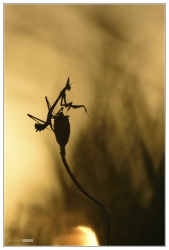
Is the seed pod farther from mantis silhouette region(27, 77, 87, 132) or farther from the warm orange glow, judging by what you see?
the warm orange glow

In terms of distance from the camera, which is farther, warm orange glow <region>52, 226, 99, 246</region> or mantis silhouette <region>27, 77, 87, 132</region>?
warm orange glow <region>52, 226, 99, 246</region>

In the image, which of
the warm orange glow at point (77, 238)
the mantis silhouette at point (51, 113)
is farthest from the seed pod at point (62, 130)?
the warm orange glow at point (77, 238)

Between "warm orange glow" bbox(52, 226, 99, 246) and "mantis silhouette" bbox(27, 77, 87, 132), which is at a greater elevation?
"mantis silhouette" bbox(27, 77, 87, 132)

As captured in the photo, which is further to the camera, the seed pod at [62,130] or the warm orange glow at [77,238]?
the warm orange glow at [77,238]

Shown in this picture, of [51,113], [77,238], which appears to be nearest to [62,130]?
[51,113]

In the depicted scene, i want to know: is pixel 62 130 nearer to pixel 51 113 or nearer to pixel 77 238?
pixel 51 113

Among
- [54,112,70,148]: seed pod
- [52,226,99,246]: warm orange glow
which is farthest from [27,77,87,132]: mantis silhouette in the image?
[52,226,99,246]: warm orange glow

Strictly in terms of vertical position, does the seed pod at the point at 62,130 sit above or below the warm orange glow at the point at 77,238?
above

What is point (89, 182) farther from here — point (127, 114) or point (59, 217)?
point (127, 114)

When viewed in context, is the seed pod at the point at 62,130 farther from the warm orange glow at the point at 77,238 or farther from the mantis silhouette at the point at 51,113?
the warm orange glow at the point at 77,238
